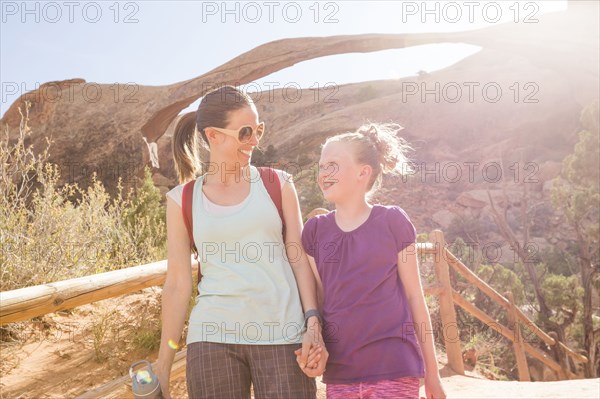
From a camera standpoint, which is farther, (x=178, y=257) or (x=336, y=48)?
(x=336, y=48)

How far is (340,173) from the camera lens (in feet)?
5.81

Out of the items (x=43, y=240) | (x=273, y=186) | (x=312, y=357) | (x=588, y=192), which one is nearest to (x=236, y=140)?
(x=273, y=186)

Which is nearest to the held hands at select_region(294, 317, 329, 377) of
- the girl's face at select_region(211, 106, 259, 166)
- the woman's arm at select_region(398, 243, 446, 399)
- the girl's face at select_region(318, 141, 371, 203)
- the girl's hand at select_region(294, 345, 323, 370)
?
the girl's hand at select_region(294, 345, 323, 370)

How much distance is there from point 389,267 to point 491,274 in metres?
7.56

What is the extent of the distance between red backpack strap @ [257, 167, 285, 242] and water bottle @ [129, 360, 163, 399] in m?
0.56

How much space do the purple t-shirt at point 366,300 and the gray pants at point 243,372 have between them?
6.3 inches

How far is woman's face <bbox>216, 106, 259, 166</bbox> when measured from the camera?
1680mm

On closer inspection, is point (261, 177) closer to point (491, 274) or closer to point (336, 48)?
point (491, 274)

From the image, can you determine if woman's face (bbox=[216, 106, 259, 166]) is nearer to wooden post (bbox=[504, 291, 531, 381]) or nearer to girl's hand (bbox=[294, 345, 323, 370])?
girl's hand (bbox=[294, 345, 323, 370])

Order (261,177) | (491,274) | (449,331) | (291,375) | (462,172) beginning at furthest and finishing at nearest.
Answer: (462,172), (491,274), (449,331), (261,177), (291,375)

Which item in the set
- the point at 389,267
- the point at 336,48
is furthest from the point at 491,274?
the point at 389,267

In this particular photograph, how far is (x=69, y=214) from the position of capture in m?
4.62

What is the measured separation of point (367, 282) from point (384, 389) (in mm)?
311

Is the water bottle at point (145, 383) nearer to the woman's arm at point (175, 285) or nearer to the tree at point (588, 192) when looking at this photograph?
the woman's arm at point (175, 285)
